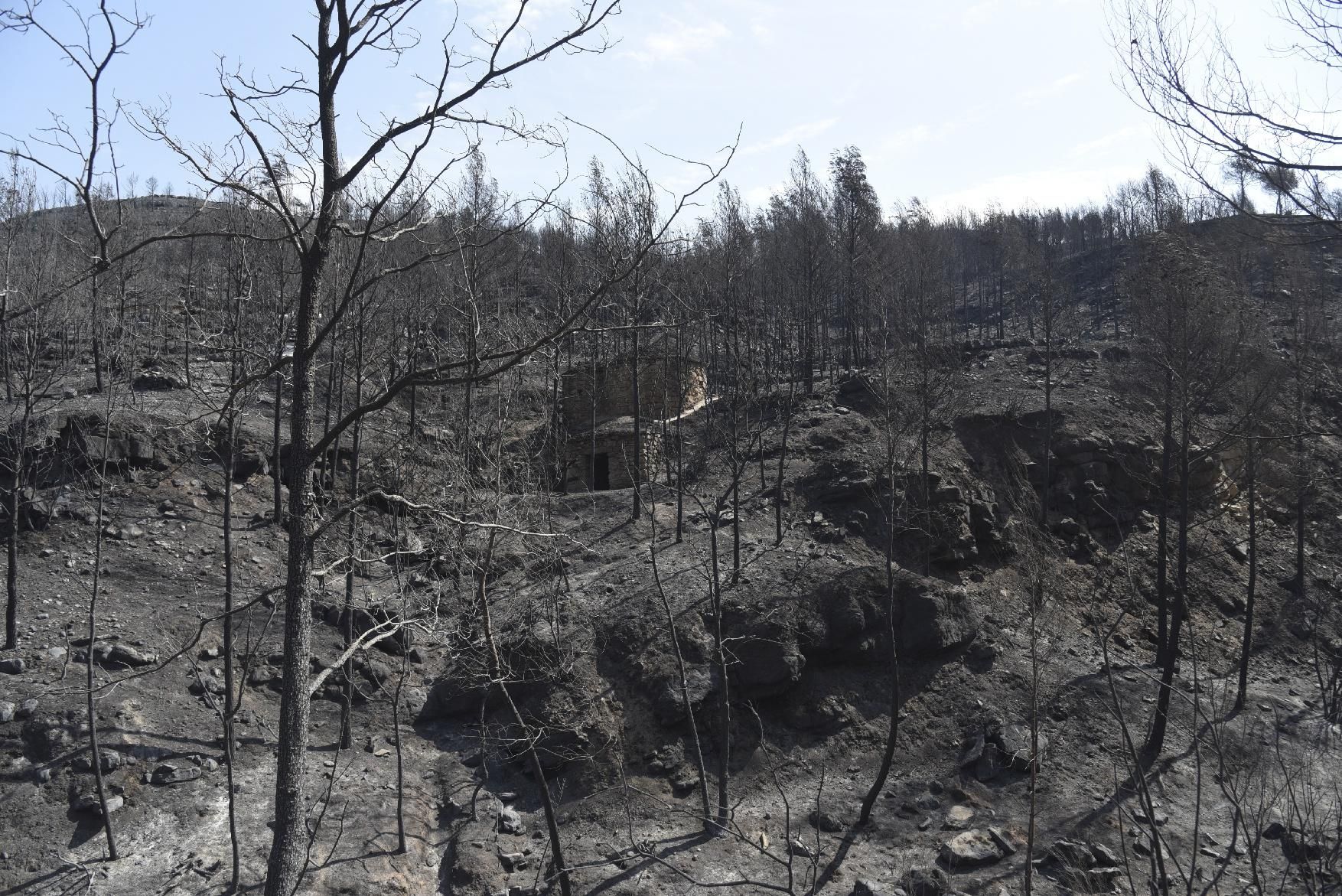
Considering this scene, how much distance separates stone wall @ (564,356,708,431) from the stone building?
0.09 ft

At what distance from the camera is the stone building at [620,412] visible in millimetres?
26922

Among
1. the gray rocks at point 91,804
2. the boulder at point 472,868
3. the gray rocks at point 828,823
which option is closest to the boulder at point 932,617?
the gray rocks at point 828,823

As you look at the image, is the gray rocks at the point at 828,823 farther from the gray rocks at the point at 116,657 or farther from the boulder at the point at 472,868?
the gray rocks at the point at 116,657

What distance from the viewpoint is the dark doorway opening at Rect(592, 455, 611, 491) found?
28.1 m

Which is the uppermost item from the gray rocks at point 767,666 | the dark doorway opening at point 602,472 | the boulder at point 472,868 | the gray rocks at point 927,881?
the dark doorway opening at point 602,472

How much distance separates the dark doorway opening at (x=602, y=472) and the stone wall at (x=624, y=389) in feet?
4.66

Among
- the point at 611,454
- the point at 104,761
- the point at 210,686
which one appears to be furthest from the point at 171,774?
the point at 611,454

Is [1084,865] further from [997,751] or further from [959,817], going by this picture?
[997,751]

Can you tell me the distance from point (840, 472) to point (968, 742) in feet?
29.4

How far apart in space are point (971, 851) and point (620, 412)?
20.0 meters

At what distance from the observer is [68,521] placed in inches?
755

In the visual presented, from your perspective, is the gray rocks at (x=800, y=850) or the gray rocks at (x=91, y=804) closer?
the gray rocks at (x=91, y=804)

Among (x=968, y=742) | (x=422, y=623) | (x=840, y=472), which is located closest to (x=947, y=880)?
(x=968, y=742)

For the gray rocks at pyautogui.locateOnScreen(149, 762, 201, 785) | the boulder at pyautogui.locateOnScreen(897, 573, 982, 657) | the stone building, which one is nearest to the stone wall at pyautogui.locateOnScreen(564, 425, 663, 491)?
the stone building
